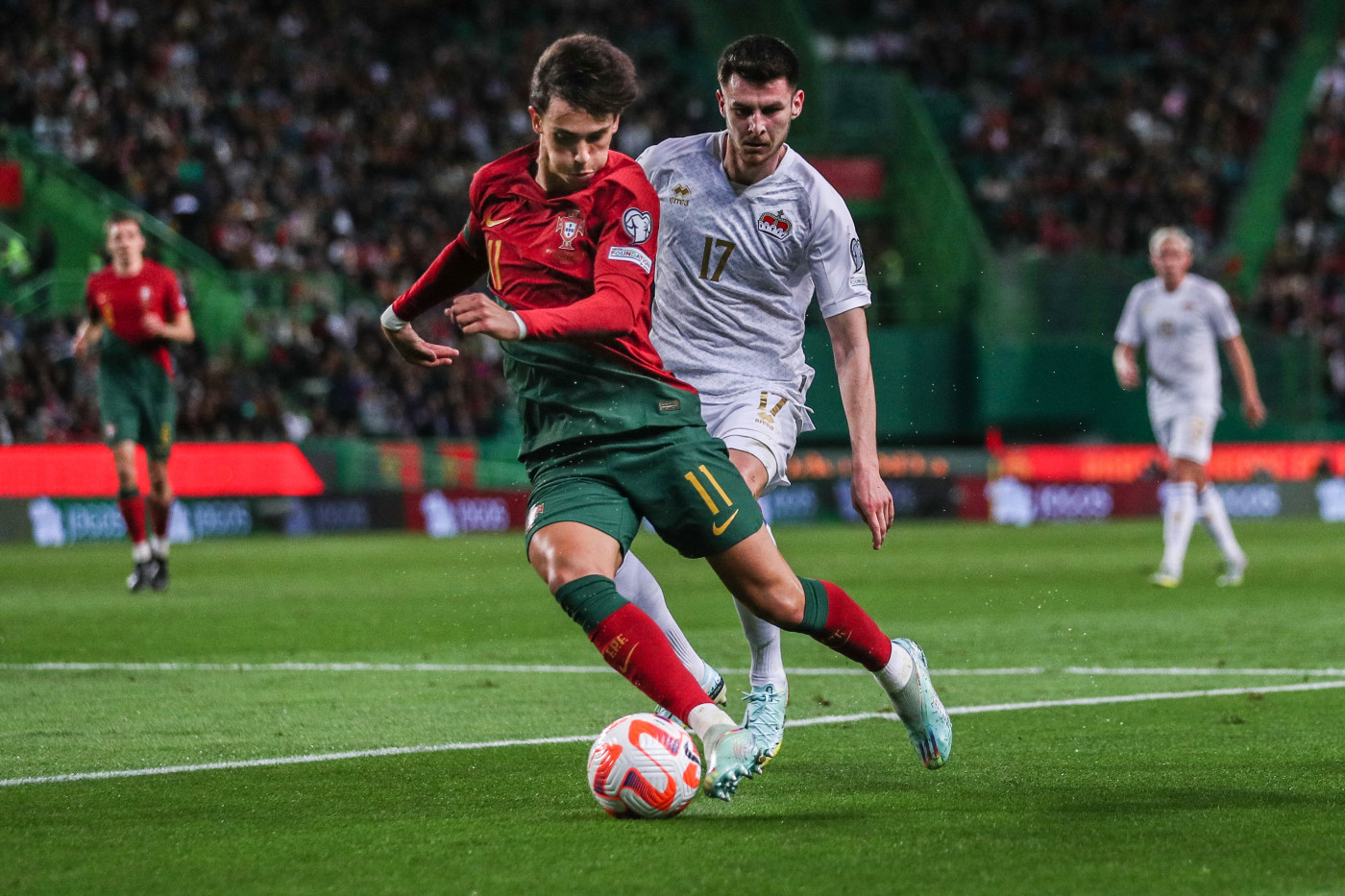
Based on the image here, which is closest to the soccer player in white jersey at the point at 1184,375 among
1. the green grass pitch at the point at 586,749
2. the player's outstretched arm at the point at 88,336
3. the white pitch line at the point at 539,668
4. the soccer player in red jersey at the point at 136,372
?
the green grass pitch at the point at 586,749

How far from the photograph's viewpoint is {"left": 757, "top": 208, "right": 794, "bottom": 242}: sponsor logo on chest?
18.9 ft

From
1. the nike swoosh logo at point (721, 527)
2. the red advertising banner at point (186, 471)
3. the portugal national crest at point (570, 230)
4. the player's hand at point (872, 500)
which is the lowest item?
the red advertising banner at point (186, 471)

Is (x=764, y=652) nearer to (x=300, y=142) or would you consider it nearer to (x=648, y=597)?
(x=648, y=597)

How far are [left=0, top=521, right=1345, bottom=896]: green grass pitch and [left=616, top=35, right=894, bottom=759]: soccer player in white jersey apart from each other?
844mm

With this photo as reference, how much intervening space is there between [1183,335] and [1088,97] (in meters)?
21.6

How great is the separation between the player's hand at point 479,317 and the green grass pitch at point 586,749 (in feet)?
3.78

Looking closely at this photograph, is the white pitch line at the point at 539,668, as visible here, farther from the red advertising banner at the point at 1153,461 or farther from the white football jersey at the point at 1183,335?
the red advertising banner at the point at 1153,461

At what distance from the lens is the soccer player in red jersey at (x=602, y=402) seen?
4.71 meters

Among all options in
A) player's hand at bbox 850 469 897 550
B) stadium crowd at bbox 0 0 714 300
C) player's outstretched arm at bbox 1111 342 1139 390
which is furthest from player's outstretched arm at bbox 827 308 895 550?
stadium crowd at bbox 0 0 714 300

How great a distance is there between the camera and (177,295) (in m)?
12.9

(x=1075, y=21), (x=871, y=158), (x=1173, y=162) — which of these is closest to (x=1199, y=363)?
(x=871, y=158)

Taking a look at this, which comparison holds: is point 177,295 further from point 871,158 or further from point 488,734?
point 871,158

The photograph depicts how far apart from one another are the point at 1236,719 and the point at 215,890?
12.5 feet

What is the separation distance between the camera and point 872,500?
17.3 ft
